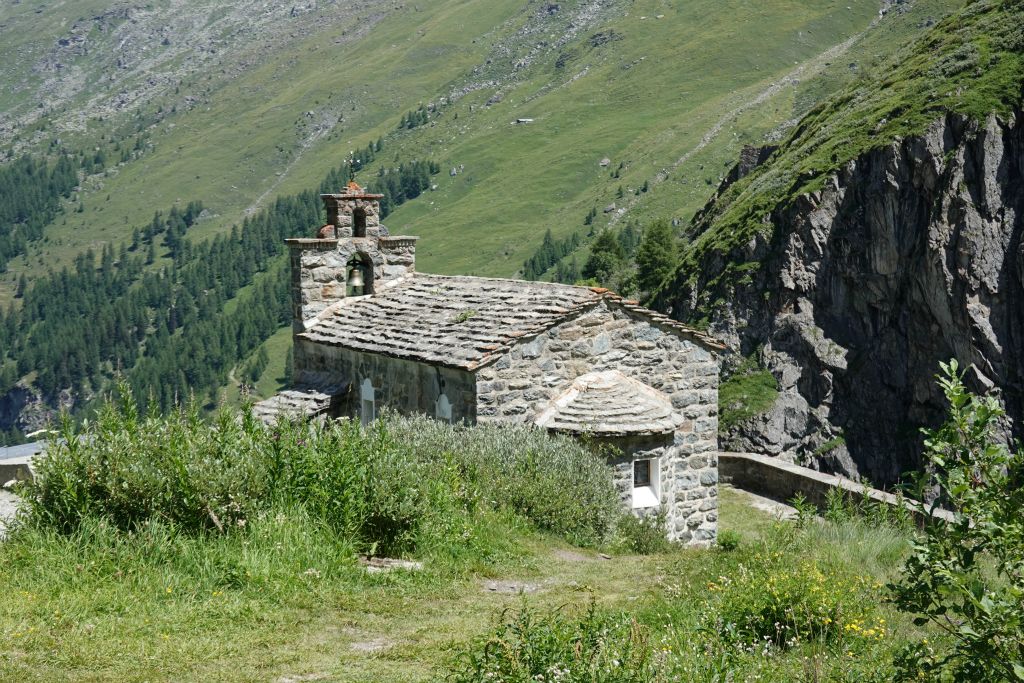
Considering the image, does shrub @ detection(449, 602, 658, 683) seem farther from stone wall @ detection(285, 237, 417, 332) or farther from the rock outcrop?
the rock outcrop

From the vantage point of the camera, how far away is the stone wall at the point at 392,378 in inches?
657

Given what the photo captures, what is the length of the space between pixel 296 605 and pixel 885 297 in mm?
56341

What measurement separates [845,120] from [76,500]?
6709 centimetres

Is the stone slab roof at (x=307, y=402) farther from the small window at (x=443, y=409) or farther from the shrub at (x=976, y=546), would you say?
the shrub at (x=976, y=546)

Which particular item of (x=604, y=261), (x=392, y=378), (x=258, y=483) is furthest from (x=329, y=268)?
(x=604, y=261)

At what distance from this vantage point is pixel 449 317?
18781 millimetres

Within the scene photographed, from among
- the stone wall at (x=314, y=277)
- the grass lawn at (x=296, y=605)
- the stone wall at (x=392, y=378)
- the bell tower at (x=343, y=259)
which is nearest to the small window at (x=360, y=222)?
the bell tower at (x=343, y=259)

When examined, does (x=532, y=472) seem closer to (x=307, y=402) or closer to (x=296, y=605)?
(x=296, y=605)

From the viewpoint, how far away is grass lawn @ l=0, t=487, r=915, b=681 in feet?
23.3

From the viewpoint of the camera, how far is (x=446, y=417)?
17.0 metres

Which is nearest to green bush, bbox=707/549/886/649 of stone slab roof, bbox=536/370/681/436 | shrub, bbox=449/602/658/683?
shrub, bbox=449/602/658/683

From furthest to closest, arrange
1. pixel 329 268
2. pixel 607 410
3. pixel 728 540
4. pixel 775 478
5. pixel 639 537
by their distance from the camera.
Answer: pixel 329 268
pixel 775 478
pixel 607 410
pixel 728 540
pixel 639 537

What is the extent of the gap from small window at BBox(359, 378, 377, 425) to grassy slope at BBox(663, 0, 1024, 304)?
4623cm

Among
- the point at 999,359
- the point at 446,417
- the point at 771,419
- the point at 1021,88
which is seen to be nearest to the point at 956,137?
the point at 1021,88
